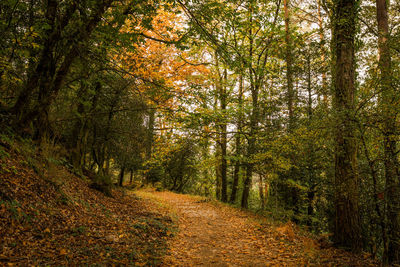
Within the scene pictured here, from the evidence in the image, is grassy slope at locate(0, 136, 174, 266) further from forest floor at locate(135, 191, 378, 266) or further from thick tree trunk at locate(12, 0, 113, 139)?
thick tree trunk at locate(12, 0, 113, 139)

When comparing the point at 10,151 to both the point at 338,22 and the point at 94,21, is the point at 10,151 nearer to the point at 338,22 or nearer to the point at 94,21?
the point at 94,21

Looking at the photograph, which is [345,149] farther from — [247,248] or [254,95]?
[254,95]

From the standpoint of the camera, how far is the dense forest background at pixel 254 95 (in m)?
5.23

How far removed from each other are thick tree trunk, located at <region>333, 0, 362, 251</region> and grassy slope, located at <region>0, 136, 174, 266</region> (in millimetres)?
5035

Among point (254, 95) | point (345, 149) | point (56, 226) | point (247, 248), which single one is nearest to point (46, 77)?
point (56, 226)

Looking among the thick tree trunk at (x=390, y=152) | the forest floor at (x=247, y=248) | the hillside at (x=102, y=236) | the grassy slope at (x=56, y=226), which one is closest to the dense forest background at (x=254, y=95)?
the thick tree trunk at (x=390, y=152)

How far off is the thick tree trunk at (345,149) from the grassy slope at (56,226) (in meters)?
5.04

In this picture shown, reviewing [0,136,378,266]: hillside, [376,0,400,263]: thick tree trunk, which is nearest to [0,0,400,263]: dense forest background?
[376,0,400,263]: thick tree trunk

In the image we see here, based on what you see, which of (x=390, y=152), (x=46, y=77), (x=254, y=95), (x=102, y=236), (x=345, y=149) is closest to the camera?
(x=390, y=152)

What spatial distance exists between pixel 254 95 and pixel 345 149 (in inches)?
272

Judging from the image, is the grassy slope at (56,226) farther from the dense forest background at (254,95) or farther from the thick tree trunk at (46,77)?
the dense forest background at (254,95)

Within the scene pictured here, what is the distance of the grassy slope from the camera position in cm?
381

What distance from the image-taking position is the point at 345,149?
605cm

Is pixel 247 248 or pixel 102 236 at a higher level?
pixel 102 236
